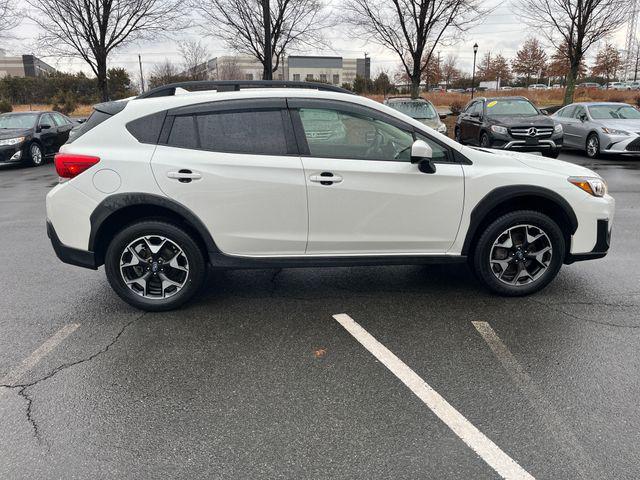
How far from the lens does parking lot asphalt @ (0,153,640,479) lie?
96.7 inches

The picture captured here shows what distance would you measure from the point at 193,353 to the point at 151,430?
875mm

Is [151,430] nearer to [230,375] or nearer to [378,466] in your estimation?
[230,375]

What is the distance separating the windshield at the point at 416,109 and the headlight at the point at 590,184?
9.87 m

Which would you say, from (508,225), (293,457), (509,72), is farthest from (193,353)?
(509,72)

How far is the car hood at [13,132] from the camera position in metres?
14.0

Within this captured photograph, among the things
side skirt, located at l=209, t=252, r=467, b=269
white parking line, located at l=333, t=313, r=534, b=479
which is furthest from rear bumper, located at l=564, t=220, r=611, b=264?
white parking line, located at l=333, t=313, r=534, b=479

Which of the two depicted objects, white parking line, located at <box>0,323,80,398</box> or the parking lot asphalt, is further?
white parking line, located at <box>0,323,80,398</box>

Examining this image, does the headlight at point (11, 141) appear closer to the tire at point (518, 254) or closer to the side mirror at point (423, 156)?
the side mirror at point (423, 156)

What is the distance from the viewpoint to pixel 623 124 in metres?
13.5

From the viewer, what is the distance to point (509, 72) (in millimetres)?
84250

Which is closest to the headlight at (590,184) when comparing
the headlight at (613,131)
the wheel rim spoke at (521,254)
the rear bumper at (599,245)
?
the rear bumper at (599,245)

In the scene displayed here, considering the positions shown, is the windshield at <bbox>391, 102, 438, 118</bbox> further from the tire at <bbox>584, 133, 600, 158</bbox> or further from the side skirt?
the side skirt

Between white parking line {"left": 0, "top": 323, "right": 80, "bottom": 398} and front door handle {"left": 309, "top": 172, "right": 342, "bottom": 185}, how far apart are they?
2.17 metres

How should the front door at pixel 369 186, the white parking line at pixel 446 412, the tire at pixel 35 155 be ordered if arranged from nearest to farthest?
the white parking line at pixel 446 412 → the front door at pixel 369 186 → the tire at pixel 35 155
